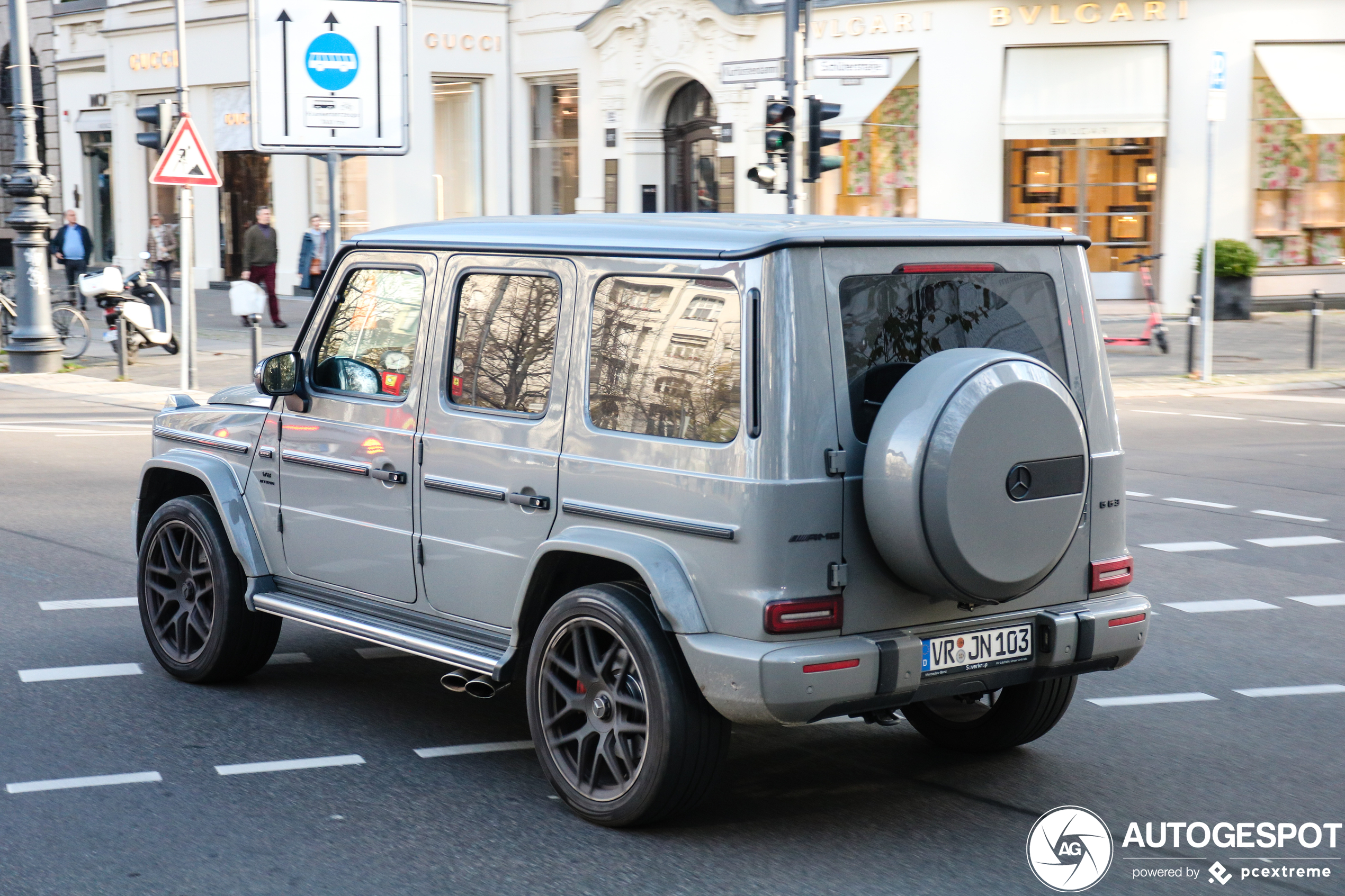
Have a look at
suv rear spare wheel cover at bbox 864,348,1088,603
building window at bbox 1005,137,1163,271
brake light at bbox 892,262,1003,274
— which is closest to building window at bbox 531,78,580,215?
building window at bbox 1005,137,1163,271

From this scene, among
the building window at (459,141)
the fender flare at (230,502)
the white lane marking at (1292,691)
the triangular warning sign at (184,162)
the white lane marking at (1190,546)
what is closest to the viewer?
the fender flare at (230,502)

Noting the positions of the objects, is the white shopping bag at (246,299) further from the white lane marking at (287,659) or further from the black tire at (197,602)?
the black tire at (197,602)

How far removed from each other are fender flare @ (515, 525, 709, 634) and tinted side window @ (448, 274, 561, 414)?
47 centimetres

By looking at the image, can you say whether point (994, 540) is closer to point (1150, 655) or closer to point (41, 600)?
point (1150, 655)

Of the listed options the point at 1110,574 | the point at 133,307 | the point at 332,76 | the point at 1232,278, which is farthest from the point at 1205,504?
the point at 1232,278

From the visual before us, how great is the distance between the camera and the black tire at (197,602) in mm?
6070

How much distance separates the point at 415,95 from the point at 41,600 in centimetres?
2492

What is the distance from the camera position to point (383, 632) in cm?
544

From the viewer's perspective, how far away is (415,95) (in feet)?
103

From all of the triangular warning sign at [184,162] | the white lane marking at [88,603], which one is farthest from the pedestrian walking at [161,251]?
the white lane marking at [88,603]

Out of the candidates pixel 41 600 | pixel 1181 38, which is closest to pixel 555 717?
pixel 41 600

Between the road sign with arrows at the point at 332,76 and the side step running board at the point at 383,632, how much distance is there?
1213 centimetres

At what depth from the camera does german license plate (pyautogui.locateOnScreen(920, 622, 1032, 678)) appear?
179 inches

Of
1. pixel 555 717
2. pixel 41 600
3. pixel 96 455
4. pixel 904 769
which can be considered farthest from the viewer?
pixel 96 455
